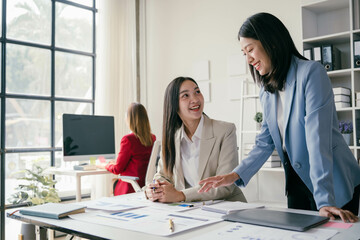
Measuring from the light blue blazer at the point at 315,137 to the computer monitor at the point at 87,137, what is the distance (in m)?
2.47

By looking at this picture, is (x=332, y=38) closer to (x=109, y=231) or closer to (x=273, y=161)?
(x=273, y=161)

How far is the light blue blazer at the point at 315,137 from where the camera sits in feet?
4.01

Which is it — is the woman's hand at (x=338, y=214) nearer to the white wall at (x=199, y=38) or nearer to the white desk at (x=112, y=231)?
the white desk at (x=112, y=231)

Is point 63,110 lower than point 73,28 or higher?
lower

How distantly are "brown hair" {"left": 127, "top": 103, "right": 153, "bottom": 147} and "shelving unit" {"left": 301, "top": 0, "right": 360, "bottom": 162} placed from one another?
1.58 metres

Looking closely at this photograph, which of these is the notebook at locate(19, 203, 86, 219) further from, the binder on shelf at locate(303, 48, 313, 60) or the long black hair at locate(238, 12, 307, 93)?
the binder on shelf at locate(303, 48, 313, 60)

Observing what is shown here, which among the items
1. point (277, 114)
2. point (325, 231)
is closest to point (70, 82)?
point (277, 114)

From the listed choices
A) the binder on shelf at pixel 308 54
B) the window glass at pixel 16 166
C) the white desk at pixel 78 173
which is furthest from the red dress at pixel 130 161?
the binder on shelf at pixel 308 54

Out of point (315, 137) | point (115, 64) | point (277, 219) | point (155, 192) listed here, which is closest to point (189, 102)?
point (155, 192)

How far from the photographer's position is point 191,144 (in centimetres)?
192

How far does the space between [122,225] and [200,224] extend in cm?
24

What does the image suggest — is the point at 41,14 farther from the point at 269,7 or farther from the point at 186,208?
the point at 186,208

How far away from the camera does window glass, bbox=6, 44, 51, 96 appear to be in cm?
388

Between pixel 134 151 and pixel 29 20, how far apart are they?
6.48ft
